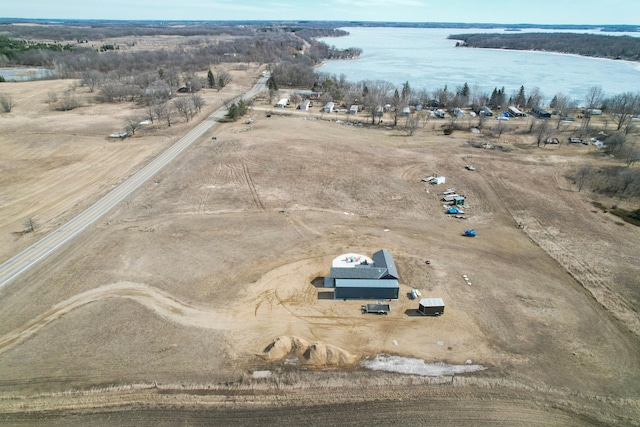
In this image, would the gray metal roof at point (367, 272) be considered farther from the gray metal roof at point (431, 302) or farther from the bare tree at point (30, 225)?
the bare tree at point (30, 225)

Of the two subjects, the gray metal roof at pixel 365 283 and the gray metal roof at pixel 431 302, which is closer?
the gray metal roof at pixel 431 302

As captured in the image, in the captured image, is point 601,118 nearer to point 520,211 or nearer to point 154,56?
point 520,211

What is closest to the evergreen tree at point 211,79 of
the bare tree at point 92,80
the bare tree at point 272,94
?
the bare tree at point 272,94

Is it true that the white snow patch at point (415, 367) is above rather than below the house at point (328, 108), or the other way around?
below

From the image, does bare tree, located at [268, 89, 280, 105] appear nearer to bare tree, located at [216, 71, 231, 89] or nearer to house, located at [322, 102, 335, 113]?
house, located at [322, 102, 335, 113]

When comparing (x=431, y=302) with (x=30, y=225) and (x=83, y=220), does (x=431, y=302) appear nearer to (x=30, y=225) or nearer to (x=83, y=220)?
(x=83, y=220)

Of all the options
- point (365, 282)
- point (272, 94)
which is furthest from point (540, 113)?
point (365, 282)
